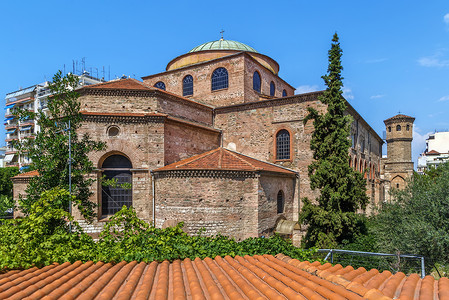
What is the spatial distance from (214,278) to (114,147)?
10061 mm

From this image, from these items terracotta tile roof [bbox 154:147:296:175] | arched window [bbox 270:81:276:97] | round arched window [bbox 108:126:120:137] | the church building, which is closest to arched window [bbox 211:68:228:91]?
the church building

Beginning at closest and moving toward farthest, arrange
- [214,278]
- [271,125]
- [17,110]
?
1. [214,278]
2. [17,110]
3. [271,125]

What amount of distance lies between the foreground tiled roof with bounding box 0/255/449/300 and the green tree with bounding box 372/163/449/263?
14.6ft

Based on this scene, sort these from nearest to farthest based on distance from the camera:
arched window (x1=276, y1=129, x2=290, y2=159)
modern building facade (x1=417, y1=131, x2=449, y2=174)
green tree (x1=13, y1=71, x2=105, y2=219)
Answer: green tree (x1=13, y1=71, x2=105, y2=219), arched window (x1=276, y1=129, x2=290, y2=159), modern building facade (x1=417, y1=131, x2=449, y2=174)

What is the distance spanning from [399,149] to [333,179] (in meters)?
25.5

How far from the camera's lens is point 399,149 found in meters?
32.2

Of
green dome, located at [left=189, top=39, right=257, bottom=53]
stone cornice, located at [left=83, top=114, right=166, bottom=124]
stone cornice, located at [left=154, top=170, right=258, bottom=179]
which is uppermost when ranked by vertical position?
green dome, located at [left=189, top=39, right=257, bottom=53]

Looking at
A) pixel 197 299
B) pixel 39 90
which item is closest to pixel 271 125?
pixel 197 299

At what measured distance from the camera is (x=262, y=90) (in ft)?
65.6

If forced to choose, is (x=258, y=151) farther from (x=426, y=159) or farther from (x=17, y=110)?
(x=426, y=159)

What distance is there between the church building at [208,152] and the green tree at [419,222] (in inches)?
121

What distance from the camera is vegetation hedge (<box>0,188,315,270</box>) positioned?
5625 mm

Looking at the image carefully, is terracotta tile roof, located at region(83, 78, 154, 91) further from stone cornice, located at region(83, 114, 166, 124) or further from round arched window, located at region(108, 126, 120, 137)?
round arched window, located at region(108, 126, 120, 137)

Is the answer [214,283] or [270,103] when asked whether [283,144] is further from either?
[214,283]
